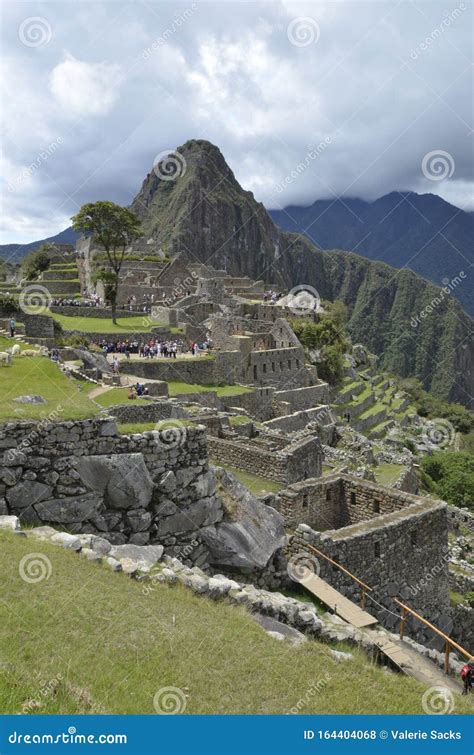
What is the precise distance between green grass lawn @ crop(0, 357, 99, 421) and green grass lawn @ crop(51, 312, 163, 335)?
23.1 m

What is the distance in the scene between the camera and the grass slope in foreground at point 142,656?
4539 millimetres

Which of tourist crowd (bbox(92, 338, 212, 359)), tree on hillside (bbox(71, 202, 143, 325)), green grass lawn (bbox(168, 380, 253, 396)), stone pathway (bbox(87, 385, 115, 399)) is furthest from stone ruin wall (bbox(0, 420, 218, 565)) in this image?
tree on hillside (bbox(71, 202, 143, 325))

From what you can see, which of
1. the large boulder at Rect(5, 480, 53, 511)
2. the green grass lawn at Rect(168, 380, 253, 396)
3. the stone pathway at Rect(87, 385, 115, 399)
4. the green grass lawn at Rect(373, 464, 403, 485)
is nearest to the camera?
the large boulder at Rect(5, 480, 53, 511)

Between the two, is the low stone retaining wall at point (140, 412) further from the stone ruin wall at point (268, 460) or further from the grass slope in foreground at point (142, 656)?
the grass slope in foreground at point (142, 656)

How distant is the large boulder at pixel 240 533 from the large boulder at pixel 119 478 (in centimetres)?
118

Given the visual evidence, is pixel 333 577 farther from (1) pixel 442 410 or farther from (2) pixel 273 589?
(1) pixel 442 410

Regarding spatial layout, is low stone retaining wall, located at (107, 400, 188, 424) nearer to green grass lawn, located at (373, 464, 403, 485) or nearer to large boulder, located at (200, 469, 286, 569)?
large boulder, located at (200, 469, 286, 569)

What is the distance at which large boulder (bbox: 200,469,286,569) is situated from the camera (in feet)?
27.3

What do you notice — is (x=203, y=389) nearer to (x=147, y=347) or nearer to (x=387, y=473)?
(x=147, y=347)

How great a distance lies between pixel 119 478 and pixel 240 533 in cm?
213

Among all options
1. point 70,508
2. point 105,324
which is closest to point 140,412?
point 70,508

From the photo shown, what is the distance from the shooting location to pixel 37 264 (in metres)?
73.1

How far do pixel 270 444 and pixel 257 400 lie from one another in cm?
1611

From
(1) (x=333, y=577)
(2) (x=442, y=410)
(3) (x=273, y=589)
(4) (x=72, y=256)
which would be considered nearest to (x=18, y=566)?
(3) (x=273, y=589)
